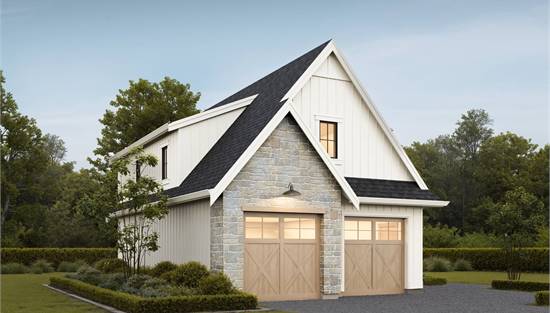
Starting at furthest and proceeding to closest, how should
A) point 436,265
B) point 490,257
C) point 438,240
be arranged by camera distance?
point 438,240, point 490,257, point 436,265

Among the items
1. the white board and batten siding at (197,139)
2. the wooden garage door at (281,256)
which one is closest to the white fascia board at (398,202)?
the wooden garage door at (281,256)

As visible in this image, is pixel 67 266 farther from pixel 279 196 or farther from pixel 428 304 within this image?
pixel 428 304

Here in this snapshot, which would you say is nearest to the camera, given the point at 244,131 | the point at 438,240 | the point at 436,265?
the point at 244,131

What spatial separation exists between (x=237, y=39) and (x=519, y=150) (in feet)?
149

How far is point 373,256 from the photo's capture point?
22234mm

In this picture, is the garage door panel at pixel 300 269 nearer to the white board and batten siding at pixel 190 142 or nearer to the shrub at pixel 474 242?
the white board and batten siding at pixel 190 142

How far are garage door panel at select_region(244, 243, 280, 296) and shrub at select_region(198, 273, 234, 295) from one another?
1746 mm

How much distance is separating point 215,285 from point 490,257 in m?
27.7

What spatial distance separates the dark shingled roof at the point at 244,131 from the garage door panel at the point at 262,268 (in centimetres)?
240

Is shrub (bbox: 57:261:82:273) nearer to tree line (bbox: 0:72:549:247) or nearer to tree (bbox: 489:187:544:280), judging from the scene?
tree line (bbox: 0:72:549:247)

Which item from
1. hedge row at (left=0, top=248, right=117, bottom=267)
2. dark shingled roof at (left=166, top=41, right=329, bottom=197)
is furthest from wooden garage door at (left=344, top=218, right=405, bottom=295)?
hedge row at (left=0, top=248, right=117, bottom=267)

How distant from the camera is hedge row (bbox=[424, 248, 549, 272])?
124 feet

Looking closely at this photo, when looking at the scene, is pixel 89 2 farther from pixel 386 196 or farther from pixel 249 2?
pixel 386 196

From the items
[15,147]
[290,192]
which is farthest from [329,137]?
[15,147]
